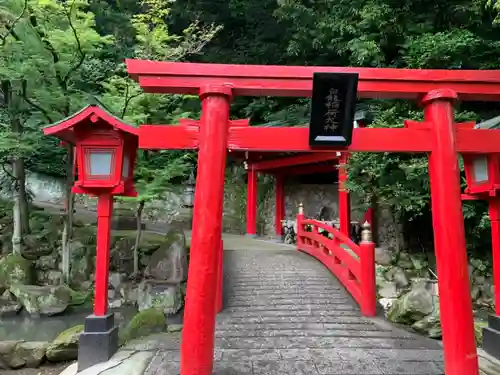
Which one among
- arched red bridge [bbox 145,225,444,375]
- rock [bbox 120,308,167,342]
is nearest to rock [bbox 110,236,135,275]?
arched red bridge [bbox 145,225,444,375]

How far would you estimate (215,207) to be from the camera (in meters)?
4.12

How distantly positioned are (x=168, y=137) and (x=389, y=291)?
23.9 feet

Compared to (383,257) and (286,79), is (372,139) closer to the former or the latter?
(286,79)

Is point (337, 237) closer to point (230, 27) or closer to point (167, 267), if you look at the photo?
point (167, 267)

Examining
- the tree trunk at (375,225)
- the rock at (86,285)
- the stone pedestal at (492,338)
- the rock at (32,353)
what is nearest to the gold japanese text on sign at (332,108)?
the stone pedestal at (492,338)

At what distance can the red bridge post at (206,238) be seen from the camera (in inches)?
155

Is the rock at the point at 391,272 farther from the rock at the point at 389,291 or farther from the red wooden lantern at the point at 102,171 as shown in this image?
the red wooden lantern at the point at 102,171

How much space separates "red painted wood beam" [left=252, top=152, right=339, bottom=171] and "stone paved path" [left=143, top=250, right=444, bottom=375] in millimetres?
5364

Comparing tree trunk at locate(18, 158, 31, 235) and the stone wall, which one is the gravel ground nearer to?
tree trunk at locate(18, 158, 31, 235)

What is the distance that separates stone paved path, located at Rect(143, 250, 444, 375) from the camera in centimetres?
470

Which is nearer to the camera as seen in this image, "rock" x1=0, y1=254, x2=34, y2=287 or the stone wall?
"rock" x1=0, y1=254, x2=34, y2=287

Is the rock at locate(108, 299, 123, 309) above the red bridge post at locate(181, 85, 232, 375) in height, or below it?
below

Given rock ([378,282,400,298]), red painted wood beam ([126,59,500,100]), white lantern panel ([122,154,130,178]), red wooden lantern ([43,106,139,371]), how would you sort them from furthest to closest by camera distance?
1. rock ([378,282,400,298])
2. white lantern panel ([122,154,130,178])
3. red wooden lantern ([43,106,139,371])
4. red painted wood beam ([126,59,500,100])

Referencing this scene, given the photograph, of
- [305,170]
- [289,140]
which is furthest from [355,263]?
[305,170]
